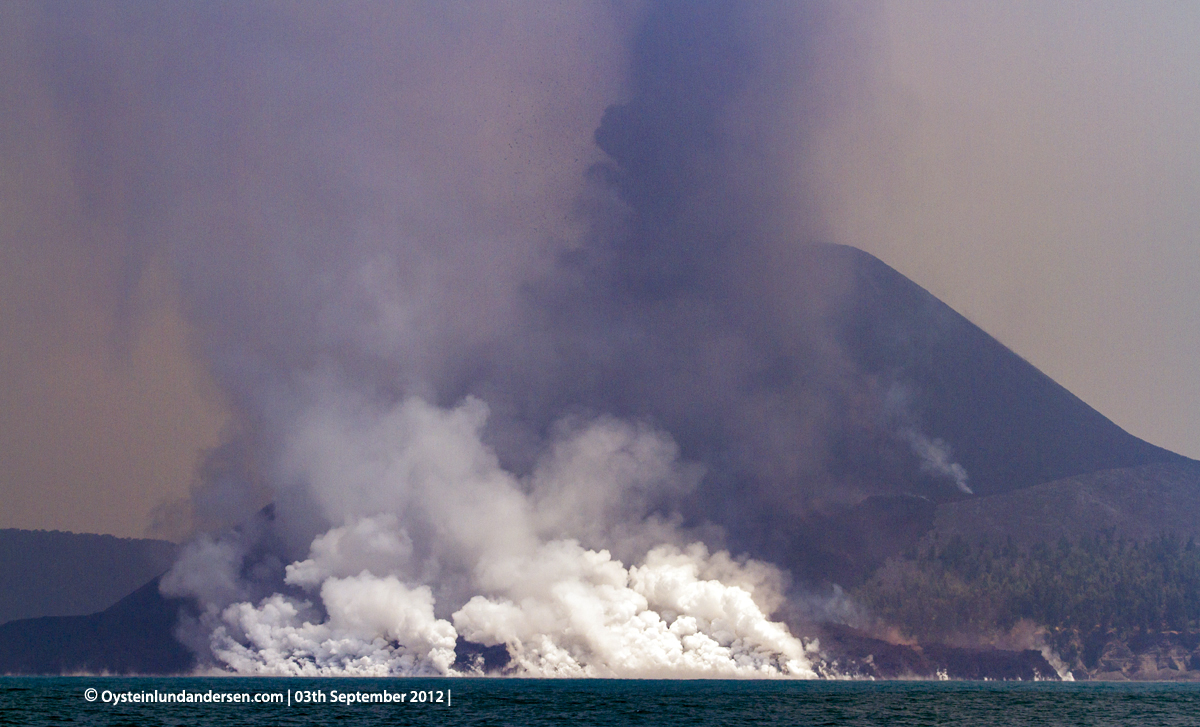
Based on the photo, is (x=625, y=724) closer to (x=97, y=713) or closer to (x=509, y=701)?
(x=509, y=701)

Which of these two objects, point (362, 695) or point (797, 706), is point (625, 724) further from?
point (362, 695)

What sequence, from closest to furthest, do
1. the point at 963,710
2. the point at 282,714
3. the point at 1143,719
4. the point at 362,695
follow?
the point at 282,714
the point at 1143,719
the point at 963,710
the point at 362,695

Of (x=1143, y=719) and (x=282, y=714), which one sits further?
(x=1143, y=719)

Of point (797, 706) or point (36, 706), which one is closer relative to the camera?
point (36, 706)

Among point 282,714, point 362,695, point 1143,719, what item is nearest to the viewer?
point 282,714

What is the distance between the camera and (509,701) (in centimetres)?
18362

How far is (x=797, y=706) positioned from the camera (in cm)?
17975

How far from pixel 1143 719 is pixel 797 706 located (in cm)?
5129

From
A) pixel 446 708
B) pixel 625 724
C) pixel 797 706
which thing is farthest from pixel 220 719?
pixel 797 706

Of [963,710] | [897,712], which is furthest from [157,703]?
[963,710]

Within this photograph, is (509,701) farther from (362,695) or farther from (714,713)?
(714,713)

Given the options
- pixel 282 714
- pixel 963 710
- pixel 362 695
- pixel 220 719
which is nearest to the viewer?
pixel 220 719

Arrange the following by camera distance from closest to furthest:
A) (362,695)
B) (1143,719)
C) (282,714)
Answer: (282,714) < (1143,719) < (362,695)

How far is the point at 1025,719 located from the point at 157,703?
421 feet
